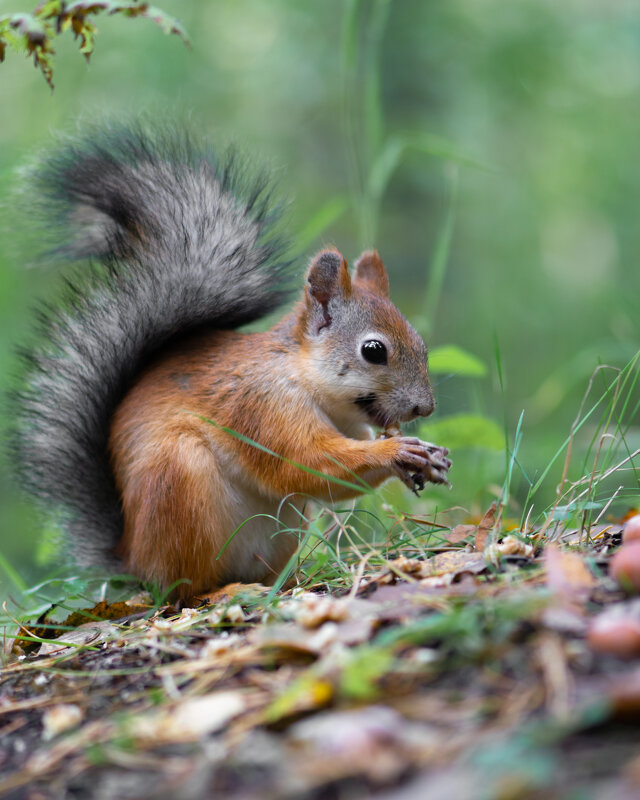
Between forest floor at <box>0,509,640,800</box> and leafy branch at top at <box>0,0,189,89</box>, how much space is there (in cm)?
97

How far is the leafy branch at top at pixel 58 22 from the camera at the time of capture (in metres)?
1.33

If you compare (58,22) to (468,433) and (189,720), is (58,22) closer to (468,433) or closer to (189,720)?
(189,720)

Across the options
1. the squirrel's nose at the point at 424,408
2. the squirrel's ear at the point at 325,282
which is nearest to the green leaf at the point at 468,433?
the squirrel's nose at the point at 424,408

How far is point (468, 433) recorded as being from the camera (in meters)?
2.32

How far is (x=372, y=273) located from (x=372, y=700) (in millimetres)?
1619

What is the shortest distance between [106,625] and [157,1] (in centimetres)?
669

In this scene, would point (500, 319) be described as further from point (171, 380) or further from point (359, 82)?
point (171, 380)

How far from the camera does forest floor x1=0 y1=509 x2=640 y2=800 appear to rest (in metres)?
0.75

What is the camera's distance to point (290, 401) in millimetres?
1998

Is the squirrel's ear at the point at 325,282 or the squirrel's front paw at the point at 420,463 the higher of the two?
the squirrel's ear at the point at 325,282

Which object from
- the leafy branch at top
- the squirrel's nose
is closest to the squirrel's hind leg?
the squirrel's nose

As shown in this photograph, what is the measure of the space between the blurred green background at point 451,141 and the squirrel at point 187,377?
0.26 m

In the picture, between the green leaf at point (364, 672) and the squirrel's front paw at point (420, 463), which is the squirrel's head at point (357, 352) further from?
the green leaf at point (364, 672)

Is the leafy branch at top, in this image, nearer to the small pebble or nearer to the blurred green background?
the blurred green background
